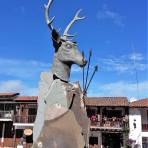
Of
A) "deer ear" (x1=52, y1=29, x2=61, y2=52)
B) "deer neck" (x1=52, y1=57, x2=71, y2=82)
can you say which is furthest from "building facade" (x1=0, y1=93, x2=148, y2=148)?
"deer ear" (x1=52, y1=29, x2=61, y2=52)

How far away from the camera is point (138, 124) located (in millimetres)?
45969

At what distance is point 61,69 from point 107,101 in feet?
124

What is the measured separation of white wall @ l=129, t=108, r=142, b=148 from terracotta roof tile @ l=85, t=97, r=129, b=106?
1.48 metres

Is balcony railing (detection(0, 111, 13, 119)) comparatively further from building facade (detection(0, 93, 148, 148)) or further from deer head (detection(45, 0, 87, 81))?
deer head (detection(45, 0, 87, 81))

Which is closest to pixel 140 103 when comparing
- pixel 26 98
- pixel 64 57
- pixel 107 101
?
pixel 107 101

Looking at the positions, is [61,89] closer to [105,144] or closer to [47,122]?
[47,122]

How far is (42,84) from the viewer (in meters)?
8.98

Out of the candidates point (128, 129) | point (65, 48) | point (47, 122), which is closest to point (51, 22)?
point (65, 48)

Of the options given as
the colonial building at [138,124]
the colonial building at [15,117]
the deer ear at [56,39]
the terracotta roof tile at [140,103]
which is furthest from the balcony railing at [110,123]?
the deer ear at [56,39]

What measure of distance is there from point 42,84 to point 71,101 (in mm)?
836

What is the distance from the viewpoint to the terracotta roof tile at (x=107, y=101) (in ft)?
149

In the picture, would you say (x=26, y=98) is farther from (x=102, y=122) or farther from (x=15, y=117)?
(x=102, y=122)

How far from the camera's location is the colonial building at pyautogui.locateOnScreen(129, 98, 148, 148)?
149 ft

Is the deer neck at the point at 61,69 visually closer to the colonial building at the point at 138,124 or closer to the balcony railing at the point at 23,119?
the colonial building at the point at 138,124
